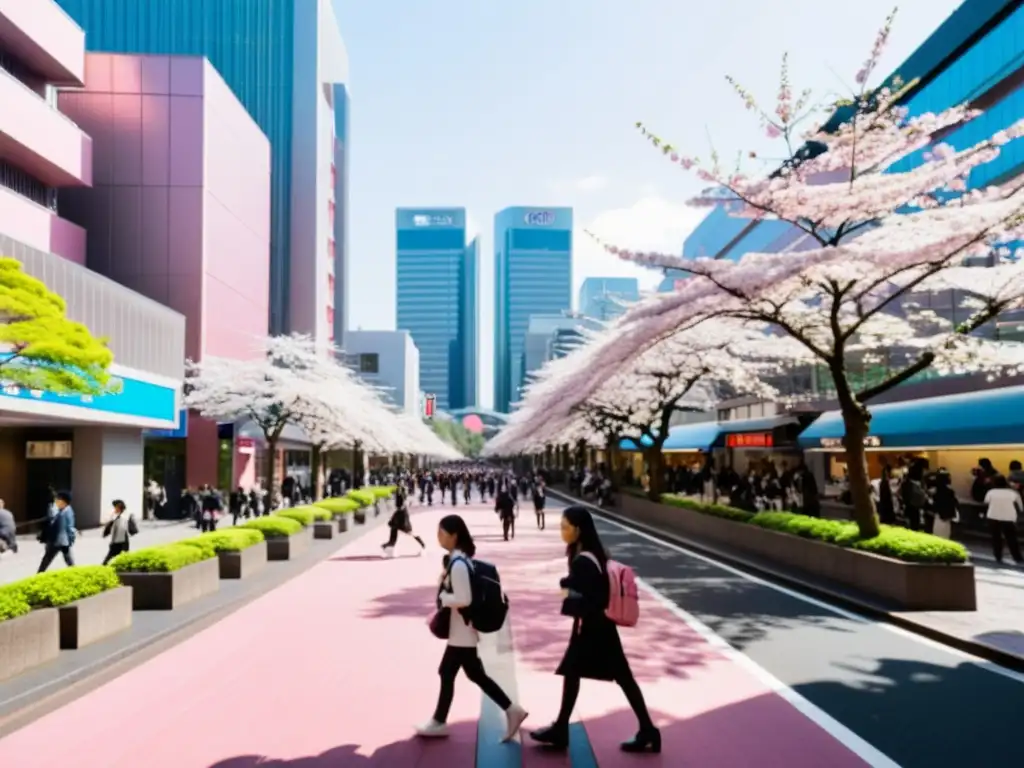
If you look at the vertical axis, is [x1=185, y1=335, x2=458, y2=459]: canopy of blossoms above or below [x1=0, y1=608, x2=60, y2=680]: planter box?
above

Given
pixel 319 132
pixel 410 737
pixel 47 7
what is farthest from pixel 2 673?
pixel 319 132

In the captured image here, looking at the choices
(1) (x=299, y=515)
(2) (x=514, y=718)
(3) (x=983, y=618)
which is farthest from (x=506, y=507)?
(2) (x=514, y=718)

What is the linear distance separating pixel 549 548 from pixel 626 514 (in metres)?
13.3

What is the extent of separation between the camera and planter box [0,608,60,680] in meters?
7.97

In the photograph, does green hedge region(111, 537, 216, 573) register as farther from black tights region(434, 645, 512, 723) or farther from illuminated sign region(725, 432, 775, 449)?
illuminated sign region(725, 432, 775, 449)

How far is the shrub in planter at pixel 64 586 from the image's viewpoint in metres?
9.10

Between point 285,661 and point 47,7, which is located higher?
point 47,7

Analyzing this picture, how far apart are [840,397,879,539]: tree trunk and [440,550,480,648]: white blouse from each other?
31.3 feet

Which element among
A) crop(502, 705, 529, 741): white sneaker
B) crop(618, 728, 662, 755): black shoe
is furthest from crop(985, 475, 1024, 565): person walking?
crop(502, 705, 529, 741): white sneaker

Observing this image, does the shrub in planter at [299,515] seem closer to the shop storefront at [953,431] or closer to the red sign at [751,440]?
the shop storefront at [953,431]

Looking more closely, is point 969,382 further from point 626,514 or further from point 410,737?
point 410,737

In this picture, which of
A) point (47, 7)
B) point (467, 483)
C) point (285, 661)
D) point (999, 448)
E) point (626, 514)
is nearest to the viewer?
point (285, 661)

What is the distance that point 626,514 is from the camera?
35062mm

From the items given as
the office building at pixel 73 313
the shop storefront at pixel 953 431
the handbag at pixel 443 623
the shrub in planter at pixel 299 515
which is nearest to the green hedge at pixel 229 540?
the shrub in planter at pixel 299 515
